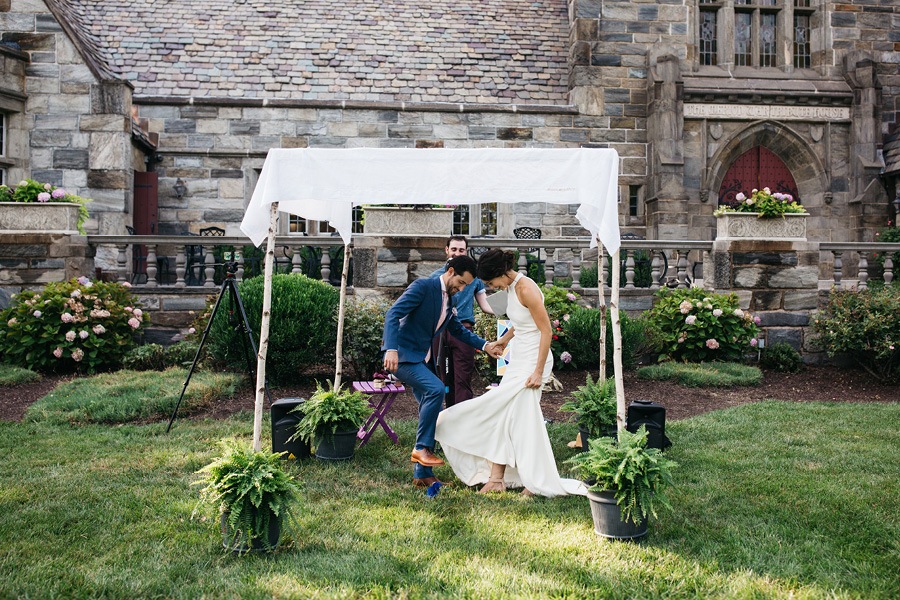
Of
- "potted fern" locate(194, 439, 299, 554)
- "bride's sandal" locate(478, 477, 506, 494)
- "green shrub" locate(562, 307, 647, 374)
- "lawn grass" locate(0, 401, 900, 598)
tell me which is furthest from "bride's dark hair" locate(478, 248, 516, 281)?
"green shrub" locate(562, 307, 647, 374)

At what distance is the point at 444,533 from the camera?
4.95 meters

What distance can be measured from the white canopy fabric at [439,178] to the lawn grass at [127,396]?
3.81m

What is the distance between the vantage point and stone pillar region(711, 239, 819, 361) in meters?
12.0

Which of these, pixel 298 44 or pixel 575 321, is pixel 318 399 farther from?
pixel 298 44

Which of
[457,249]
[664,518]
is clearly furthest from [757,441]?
[457,249]

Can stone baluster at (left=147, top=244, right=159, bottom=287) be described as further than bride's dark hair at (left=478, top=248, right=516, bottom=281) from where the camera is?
Yes

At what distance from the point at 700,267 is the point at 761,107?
4881mm

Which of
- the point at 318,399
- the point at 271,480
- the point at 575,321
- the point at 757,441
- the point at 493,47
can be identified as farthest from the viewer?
the point at 493,47

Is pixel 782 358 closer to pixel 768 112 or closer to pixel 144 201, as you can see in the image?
pixel 768 112

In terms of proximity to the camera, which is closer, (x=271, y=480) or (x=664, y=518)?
(x=271, y=480)

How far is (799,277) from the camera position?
39.4 feet

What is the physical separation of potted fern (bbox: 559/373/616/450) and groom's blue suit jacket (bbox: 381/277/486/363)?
1494 mm

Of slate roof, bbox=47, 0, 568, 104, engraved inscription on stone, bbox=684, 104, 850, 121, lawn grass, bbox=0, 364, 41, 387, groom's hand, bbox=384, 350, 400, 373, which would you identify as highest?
slate roof, bbox=47, 0, 568, 104

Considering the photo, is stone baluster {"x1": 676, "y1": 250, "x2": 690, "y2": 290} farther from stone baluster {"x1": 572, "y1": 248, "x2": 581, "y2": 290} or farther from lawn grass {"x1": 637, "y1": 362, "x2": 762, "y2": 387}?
lawn grass {"x1": 637, "y1": 362, "x2": 762, "y2": 387}
